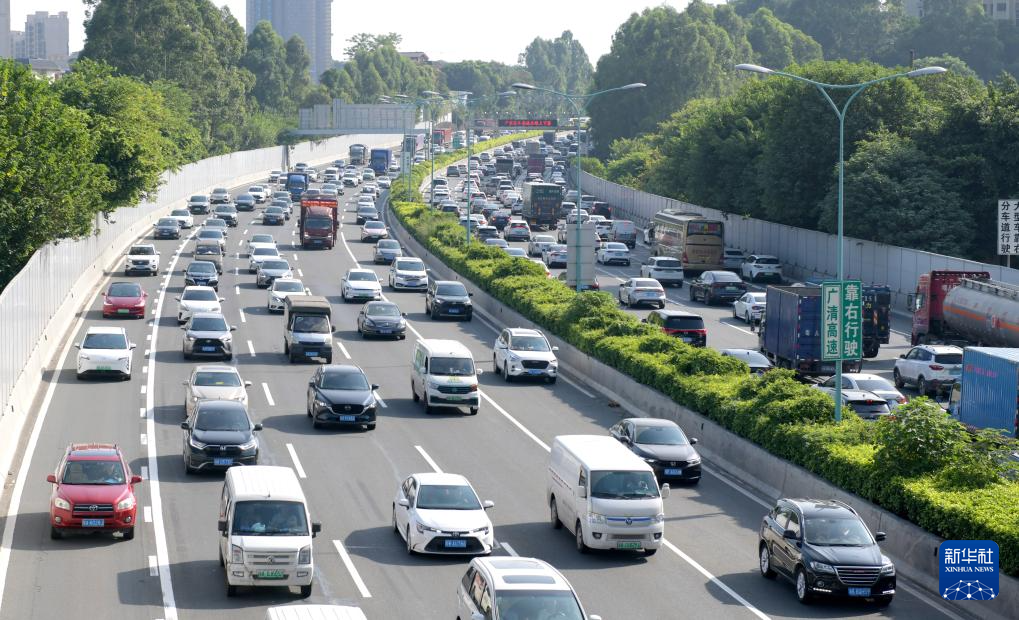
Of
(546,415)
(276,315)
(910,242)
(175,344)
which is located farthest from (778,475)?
(910,242)

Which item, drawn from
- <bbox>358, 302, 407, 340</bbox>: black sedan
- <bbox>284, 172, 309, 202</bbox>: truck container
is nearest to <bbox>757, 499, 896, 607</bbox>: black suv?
<bbox>358, 302, 407, 340</bbox>: black sedan

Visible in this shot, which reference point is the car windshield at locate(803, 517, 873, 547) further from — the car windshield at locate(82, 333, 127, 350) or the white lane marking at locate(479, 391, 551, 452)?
the car windshield at locate(82, 333, 127, 350)

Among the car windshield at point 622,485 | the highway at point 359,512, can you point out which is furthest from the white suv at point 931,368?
the car windshield at point 622,485

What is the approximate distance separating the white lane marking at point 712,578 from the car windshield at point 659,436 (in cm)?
498

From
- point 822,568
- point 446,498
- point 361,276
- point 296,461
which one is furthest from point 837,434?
point 361,276

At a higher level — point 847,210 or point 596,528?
point 847,210

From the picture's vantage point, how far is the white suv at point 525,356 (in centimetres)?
4616

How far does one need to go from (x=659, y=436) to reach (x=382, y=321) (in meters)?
22.3

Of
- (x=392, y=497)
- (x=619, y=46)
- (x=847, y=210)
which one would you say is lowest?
(x=392, y=497)

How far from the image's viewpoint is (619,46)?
16412cm

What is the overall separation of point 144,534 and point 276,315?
32065mm

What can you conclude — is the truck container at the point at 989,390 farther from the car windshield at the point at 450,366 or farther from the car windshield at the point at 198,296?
the car windshield at the point at 198,296

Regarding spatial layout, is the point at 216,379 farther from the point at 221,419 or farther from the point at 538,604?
the point at 538,604

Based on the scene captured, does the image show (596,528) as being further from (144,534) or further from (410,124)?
(410,124)
